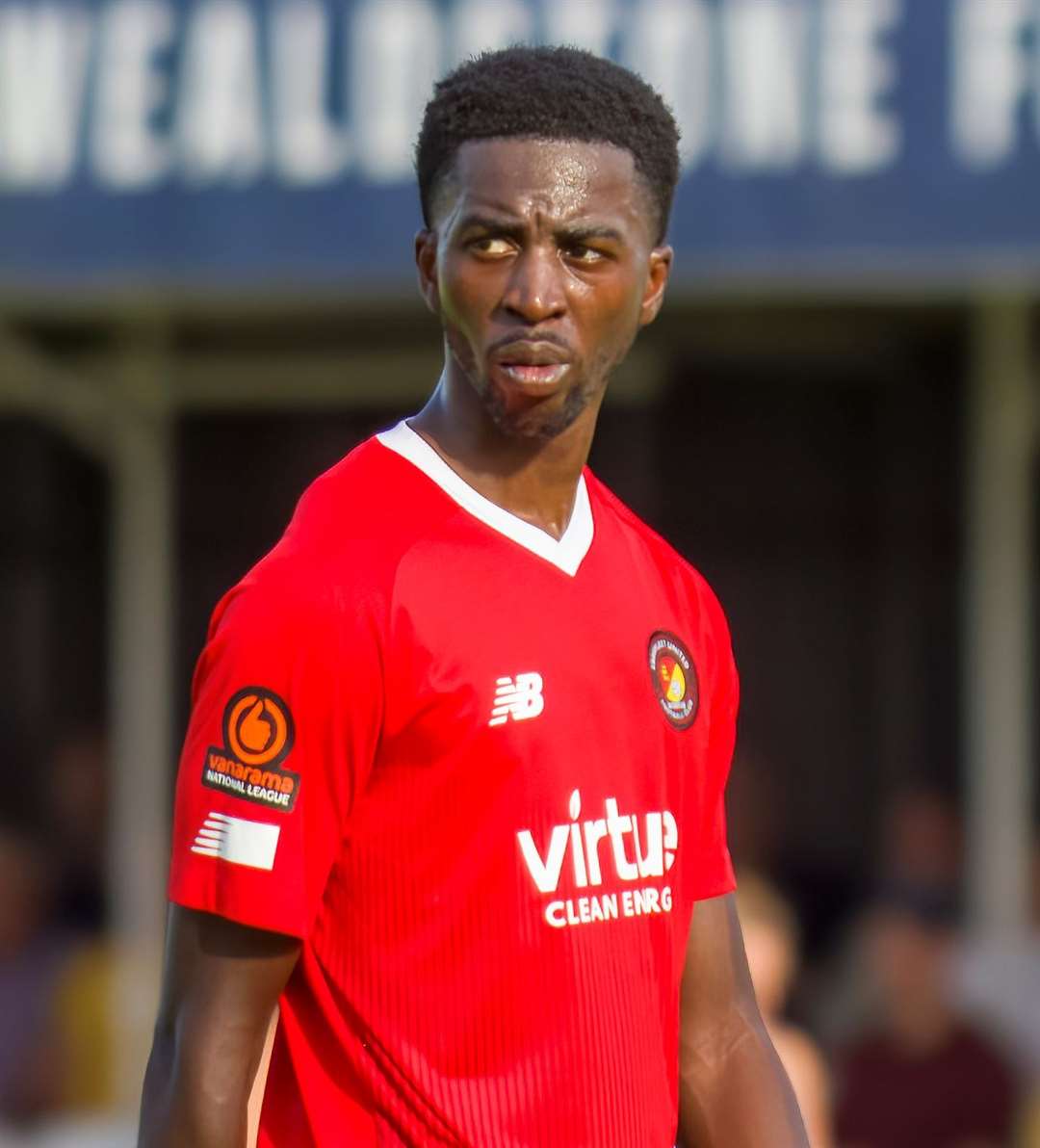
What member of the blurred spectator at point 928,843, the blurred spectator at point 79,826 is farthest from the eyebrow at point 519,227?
the blurred spectator at point 79,826

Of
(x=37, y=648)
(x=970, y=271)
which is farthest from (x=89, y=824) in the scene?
(x=970, y=271)

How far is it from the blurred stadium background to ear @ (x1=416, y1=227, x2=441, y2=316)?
2.62m

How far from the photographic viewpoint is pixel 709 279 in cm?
579

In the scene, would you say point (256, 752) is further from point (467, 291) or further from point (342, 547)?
point (467, 291)

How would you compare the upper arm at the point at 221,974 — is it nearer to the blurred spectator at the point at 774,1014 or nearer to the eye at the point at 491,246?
the eye at the point at 491,246

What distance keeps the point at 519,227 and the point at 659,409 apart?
583 centimetres

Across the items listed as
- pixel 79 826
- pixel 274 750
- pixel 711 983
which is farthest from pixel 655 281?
pixel 79 826

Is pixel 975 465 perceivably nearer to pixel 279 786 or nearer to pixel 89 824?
pixel 89 824

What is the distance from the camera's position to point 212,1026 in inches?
79.7

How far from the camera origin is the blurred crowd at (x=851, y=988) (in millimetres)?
6203

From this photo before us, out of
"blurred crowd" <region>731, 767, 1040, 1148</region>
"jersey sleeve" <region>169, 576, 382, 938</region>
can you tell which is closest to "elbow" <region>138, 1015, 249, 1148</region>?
"jersey sleeve" <region>169, 576, 382, 938</region>

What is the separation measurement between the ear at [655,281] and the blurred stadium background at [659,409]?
8.26ft

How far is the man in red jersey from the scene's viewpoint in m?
2.02

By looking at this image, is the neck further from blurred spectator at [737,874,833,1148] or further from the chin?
blurred spectator at [737,874,833,1148]
